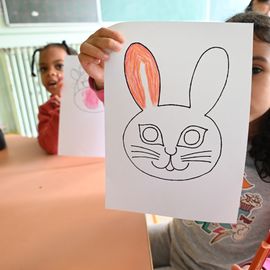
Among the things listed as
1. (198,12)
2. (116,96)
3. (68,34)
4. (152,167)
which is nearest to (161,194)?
(152,167)

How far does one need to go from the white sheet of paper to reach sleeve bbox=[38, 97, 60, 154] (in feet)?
0.44

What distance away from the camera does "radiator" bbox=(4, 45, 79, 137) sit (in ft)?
6.44

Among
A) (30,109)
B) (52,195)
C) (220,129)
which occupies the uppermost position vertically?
(220,129)

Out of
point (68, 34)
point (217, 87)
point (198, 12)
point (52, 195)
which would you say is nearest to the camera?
point (217, 87)

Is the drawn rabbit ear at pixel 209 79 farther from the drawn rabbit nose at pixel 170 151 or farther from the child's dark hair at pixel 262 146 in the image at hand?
the child's dark hair at pixel 262 146

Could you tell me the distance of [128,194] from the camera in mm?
448

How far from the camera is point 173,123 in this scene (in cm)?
40

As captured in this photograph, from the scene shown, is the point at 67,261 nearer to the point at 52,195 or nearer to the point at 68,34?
the point at 52,195

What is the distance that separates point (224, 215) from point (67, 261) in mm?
263

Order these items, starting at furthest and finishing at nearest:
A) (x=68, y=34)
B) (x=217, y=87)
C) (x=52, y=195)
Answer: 1. (x=68, y=34)
2. (x=52, y=195)
3. (x=217, y=87)

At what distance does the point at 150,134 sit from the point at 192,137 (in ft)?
0.21

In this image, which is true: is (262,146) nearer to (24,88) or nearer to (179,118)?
(179,118)

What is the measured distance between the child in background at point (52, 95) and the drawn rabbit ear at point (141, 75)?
20.5 inches

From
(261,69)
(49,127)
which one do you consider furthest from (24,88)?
(261,69)
